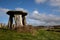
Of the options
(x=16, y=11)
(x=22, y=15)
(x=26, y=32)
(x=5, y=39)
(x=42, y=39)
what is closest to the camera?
(x=5, y=39)

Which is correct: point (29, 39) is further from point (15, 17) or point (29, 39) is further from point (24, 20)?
point (24, 20)

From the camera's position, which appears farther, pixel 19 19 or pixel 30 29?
pixel 19 19

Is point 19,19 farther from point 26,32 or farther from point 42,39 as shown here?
point 42,39

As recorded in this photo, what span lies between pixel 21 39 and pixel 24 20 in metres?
11.2

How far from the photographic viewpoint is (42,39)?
47.7 ft

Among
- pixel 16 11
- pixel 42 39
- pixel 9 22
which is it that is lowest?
pixel 42 39

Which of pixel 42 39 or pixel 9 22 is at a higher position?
pixel 9 22

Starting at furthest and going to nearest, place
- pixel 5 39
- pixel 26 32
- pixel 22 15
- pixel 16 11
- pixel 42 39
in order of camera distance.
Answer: pixel 22 15 < pixel 16 11 < pixel 26 32 < pixel 42 39 < pixel 5 39

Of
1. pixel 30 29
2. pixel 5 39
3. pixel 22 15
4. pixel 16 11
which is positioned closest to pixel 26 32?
pixel 30 29

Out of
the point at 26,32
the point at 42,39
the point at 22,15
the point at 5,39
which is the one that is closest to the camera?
the point at 5,39

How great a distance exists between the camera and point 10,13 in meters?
22.6

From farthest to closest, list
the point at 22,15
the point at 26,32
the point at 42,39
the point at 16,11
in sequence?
the point at 22,15
the point at 16,11
the point at 26,32
the point at 42,39

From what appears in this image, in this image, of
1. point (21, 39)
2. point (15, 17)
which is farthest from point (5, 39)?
point (15, 17)

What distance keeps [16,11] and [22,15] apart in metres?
2.49
